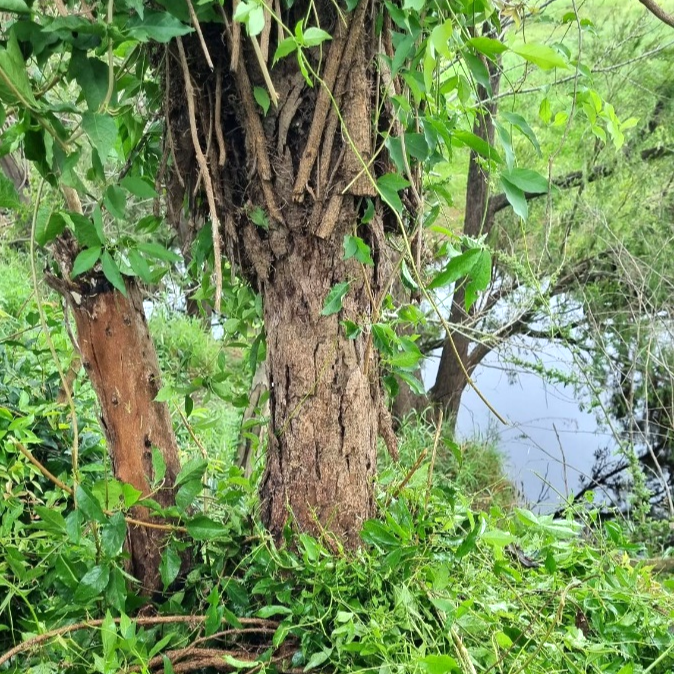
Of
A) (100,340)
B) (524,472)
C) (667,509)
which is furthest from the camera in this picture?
(524,472)

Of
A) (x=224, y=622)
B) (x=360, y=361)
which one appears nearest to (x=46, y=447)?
(x=224, y=622)

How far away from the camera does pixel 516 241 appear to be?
4082mm

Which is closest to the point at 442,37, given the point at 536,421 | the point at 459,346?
the point at 459,346

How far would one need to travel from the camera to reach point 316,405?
0.90 m

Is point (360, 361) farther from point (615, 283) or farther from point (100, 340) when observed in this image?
point (615, 283)

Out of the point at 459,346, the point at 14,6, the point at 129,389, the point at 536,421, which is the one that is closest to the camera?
the point at 14,6

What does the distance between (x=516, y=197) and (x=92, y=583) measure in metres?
0.73

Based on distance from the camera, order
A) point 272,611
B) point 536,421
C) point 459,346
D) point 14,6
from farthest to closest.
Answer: point 536,421 → point 459,346 → point 272,611 → point 14,6

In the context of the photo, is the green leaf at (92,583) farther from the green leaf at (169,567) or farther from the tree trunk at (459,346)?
the tree trunk at (459,346)

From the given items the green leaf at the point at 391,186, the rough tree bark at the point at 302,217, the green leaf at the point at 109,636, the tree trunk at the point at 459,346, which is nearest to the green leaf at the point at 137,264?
the rough tree bark at the point at 302,217

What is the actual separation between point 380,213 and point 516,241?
342 centimetres

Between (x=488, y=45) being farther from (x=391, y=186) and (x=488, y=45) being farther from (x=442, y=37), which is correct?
(x=391, y=186)

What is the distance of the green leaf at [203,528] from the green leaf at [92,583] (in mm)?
118

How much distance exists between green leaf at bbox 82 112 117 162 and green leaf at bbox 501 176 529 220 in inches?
18.3
